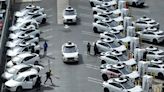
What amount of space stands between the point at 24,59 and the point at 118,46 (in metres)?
10.6

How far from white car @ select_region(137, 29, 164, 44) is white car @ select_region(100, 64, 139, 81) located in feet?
35.4

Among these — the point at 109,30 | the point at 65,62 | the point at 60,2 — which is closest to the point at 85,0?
the point at 60,2

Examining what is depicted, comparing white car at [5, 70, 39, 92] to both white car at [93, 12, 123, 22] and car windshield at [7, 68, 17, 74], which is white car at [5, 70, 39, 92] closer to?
car windshield at [7, 68, 17, 74]

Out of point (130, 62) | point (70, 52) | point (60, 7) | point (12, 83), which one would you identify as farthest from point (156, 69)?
point (60, 7)

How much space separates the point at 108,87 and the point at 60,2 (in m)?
30.9

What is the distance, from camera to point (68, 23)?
246 ft

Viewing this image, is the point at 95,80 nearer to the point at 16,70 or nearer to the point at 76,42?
the point at 16,70

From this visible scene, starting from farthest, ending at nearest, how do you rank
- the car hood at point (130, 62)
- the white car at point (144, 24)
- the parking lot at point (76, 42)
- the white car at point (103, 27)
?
the white car at point (144, 24), the white car at point (103, 27), the car hood at point (130, 62), the parking lot at point (76, 42)

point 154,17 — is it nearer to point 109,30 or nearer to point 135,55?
point 109,30

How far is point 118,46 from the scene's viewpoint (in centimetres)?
6431

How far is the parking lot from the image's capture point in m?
57.2

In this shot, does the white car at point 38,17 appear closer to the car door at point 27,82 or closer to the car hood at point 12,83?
the car hood at point 12,83

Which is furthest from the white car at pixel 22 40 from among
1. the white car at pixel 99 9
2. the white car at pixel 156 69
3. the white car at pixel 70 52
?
the white car at pixel 156 69

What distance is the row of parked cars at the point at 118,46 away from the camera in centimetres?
5473
